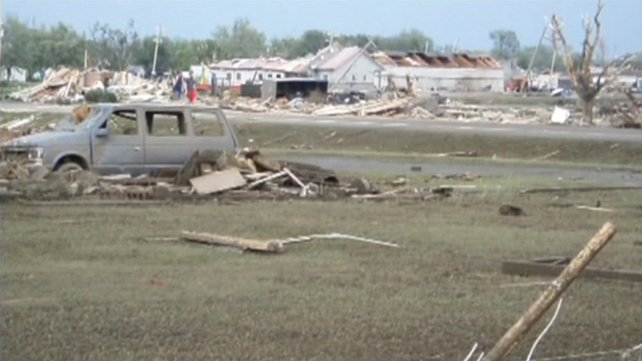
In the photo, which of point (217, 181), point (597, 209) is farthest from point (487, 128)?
point (217, 181)

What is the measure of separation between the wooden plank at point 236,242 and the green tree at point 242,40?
13314cm

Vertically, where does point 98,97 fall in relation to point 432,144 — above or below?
below

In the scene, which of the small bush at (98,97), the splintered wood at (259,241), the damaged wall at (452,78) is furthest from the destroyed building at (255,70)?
the splintered wood at (259,241)

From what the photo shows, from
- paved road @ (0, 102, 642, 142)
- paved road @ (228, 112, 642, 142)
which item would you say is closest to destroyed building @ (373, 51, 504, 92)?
paved road @ (0, 102, 642, 142)

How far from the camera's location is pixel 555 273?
16.0 m

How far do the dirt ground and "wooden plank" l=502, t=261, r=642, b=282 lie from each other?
169 millimetres

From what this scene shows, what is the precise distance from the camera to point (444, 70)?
116000 mm

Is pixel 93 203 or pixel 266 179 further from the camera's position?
pixel 266 179

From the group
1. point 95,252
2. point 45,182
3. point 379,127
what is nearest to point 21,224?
point 95,252

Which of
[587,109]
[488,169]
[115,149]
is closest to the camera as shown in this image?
[115,149]

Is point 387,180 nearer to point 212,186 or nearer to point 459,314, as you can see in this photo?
point 212,186

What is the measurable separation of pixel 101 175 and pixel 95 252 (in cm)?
919

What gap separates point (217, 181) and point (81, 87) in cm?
6190

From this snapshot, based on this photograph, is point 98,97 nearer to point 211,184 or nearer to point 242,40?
point 211,184
